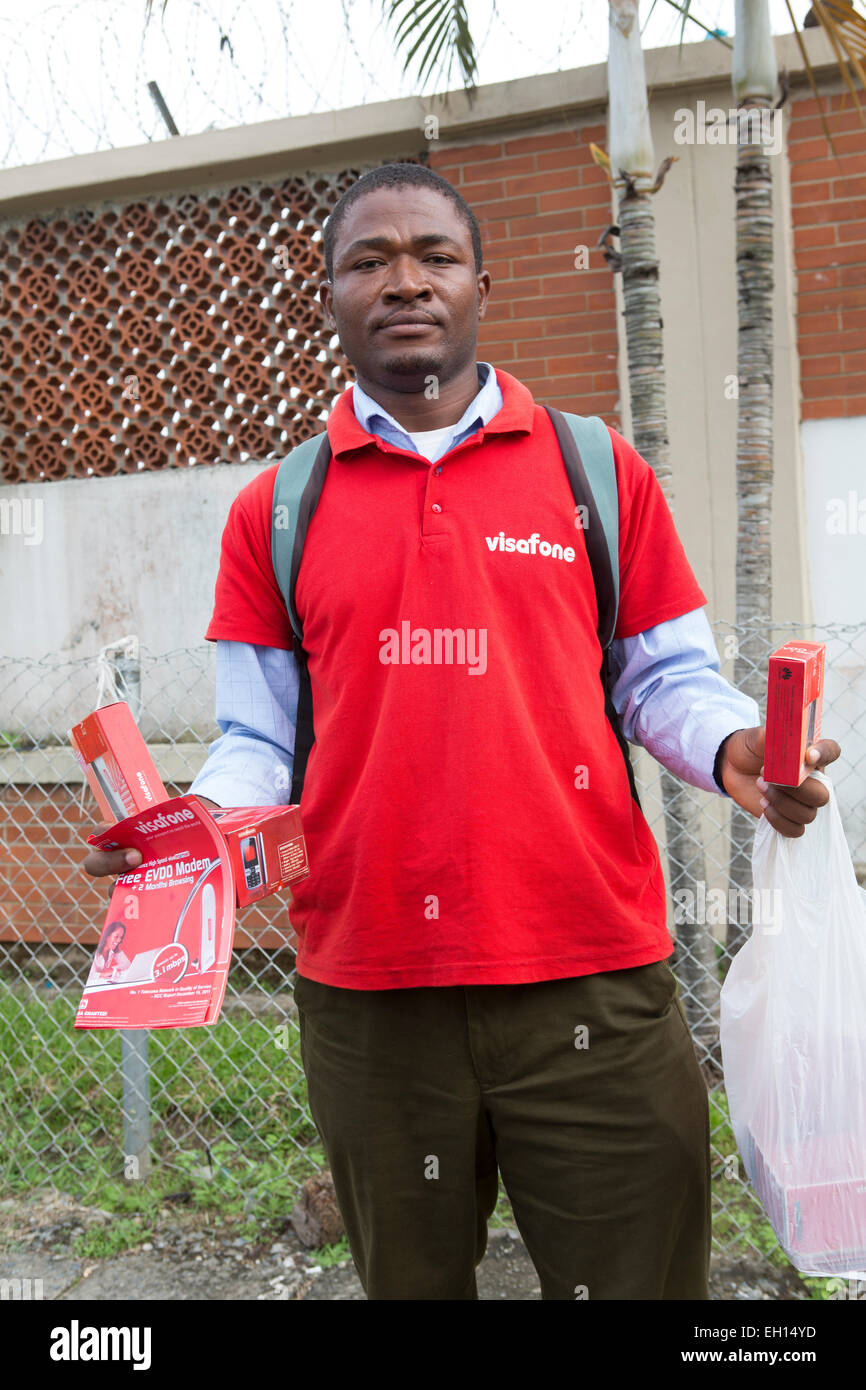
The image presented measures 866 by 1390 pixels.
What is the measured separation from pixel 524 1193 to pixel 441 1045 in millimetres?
262

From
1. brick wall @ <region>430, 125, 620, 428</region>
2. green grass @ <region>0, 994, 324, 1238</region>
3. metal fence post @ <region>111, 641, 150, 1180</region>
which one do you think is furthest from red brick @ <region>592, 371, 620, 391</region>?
green grass @ <region>0, 994, 324, 1238</region>

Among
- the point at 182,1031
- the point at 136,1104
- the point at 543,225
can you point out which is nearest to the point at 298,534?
the point at 136,1104

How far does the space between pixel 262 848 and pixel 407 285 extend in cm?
92

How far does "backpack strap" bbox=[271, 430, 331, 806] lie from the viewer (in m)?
1.73

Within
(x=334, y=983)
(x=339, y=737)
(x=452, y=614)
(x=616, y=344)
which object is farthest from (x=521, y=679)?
(x=616, y=344)

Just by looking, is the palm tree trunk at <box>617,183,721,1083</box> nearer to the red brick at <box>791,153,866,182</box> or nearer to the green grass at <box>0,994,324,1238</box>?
the red brick at <box>791,153,866,182</box>

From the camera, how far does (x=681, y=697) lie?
168 centimetres

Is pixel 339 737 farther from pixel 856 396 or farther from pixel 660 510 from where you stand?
pixel 856 396

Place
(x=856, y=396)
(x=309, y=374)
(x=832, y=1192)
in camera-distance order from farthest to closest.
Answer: (x=309, y=374)
(x=856, y=396)
(x=832, y=1192)

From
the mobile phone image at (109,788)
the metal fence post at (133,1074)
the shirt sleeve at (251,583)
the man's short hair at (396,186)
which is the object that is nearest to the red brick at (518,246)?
the metal fence post at (133,1074)

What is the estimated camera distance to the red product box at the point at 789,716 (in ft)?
4.62

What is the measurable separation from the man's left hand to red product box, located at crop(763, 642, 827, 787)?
0.10 feet

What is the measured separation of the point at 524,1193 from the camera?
1613mm

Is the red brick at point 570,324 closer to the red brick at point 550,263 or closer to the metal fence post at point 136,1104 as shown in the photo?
the red brick at point 550,263
